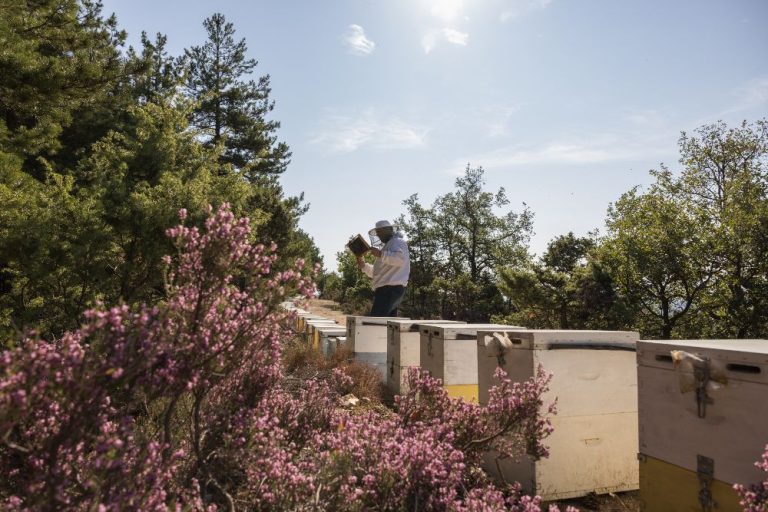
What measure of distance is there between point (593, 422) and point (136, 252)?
6.57 m

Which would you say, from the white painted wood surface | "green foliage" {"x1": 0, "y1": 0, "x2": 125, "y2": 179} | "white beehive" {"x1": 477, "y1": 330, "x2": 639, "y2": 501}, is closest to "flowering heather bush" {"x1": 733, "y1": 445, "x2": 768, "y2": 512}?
the white painted wood surface

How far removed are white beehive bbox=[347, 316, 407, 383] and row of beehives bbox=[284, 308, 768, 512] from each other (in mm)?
2877

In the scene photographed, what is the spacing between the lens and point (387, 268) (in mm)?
10320

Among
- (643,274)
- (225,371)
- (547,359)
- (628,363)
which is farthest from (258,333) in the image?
(643,274)

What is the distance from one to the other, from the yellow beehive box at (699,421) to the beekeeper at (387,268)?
22.0 ft

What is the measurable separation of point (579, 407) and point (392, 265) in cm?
607

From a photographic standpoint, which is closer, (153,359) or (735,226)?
(153,359)

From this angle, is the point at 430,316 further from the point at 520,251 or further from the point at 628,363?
the point at 628,363

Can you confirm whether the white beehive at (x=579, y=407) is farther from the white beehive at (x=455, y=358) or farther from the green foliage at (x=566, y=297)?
the green foliage at (x=566, y=297)

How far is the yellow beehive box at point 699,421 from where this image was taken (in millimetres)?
3016

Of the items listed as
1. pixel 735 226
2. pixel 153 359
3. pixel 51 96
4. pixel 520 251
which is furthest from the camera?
pixel 520 251

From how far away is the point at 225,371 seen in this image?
8.77ft

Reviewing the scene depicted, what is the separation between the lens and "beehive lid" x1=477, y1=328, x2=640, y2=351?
4.39 meters

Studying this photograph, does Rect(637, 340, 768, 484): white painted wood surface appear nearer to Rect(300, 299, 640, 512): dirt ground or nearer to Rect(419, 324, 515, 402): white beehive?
Rect(300, 299, 640, 512): dirt ground
